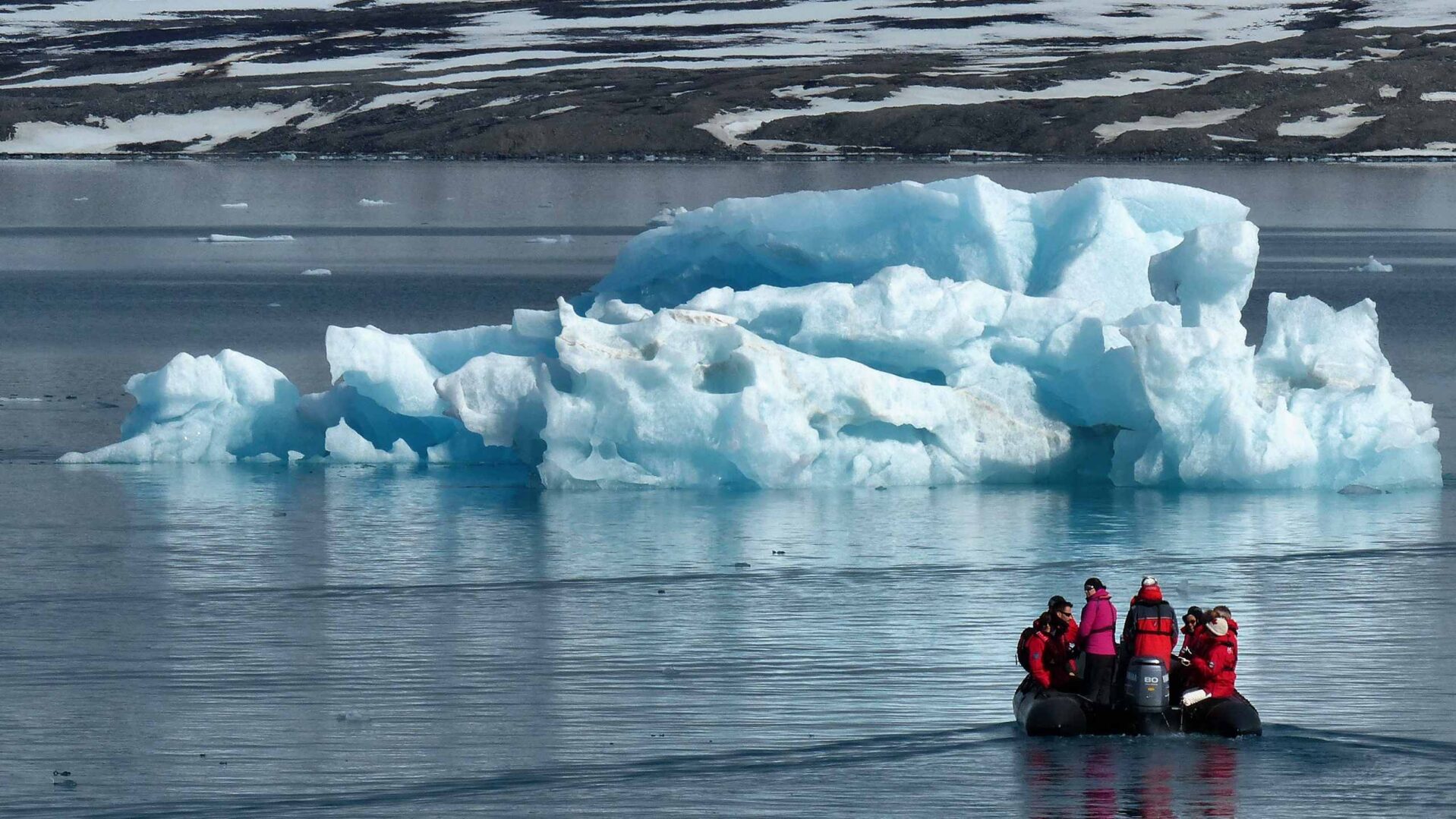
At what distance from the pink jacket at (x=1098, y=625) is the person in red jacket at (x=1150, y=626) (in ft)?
0.24

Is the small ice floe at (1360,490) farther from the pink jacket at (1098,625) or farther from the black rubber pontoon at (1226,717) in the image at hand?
the pink jacket at (1098,625)

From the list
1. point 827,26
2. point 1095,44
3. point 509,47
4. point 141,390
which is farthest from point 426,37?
point 141,390

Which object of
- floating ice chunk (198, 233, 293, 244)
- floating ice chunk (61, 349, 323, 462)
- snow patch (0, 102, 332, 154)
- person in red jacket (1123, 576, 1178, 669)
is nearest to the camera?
person in red jacket (1123, 576, 1178, 669)

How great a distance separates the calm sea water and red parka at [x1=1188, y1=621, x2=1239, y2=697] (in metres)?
0.24

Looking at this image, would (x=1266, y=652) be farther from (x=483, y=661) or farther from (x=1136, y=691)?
(x=483, y=661)

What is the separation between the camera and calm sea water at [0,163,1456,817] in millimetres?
8242

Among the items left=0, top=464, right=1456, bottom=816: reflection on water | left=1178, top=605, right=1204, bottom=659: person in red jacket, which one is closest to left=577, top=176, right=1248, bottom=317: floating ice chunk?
left=0, top=464, right=1456, bottom=816: reflection on water

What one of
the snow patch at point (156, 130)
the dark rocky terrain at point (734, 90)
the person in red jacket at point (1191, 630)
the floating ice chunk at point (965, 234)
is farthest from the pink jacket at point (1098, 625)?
the snow patch at point (156, 130)

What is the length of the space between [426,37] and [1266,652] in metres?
115

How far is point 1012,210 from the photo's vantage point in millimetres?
16781

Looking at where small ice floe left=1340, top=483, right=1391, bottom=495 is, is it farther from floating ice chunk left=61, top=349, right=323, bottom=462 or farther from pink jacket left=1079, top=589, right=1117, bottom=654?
floating ice chunk left=61, top=349, right=323, bottom=462

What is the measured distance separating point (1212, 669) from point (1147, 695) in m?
0.30

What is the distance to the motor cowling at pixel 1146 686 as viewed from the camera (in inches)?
344

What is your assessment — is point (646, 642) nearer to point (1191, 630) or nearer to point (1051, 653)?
point (1051, 653)
